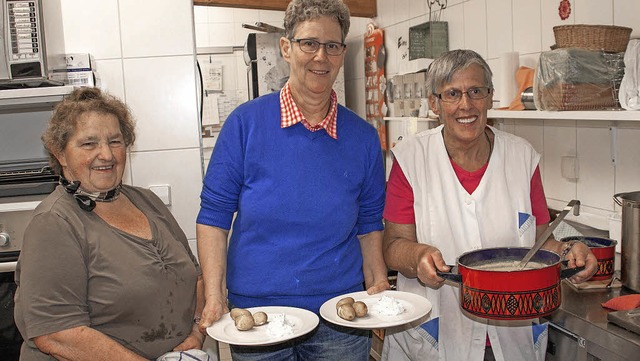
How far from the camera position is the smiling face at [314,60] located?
4.87 feet

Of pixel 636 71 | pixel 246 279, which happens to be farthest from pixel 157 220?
pixel 636 71

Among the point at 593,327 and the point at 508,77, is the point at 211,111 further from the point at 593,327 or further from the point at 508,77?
the point at 593,327

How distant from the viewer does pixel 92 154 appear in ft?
4.60

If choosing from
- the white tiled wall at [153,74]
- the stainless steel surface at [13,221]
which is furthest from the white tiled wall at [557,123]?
the stainless steel surface at [13,221]

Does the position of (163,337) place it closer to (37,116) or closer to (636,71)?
(37,116)

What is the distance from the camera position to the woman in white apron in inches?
63.1

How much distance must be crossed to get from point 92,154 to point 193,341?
513mm

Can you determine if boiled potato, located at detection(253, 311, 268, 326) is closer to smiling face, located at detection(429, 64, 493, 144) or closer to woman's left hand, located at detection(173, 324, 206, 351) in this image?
woman's left hand, located at detection(173, 324, 206, 351)

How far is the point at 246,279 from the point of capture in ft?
5.14

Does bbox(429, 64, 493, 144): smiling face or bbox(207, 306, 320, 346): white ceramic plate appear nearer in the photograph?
bbox(207, 306, 320, 346): white ceramic plate

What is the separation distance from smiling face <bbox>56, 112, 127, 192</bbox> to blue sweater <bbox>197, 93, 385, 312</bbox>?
25cm

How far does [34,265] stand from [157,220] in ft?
1.17

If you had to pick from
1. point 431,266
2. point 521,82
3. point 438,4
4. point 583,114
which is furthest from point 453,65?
point 438,4

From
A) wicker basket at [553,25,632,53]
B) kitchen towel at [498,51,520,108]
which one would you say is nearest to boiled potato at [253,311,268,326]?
wicker basket at [553,25,632,53]
